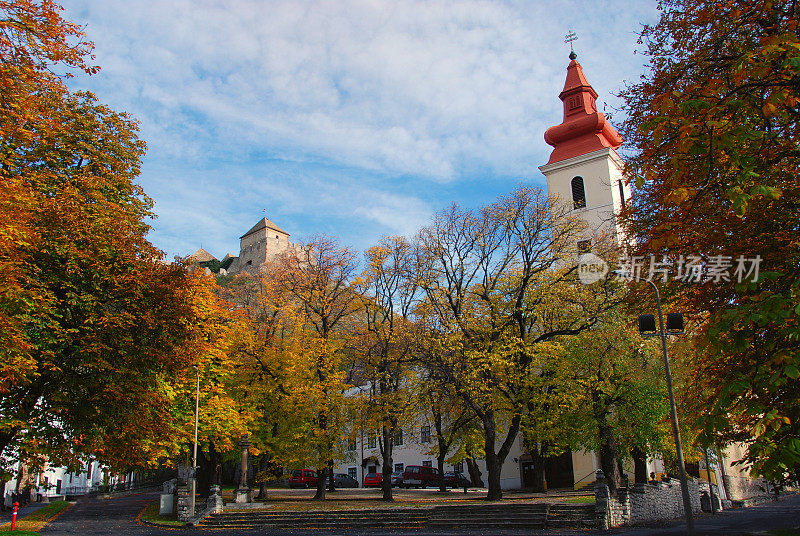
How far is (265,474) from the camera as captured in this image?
3009 centimetres

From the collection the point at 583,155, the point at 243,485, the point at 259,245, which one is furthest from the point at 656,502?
→ the point at 259,245

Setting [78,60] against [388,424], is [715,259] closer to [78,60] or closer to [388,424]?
[78,60]

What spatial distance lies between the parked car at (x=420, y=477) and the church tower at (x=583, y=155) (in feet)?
76.7

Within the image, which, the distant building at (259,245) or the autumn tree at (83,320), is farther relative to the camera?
the distant building at (259,245)

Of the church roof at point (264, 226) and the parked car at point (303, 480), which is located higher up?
the church roof at point (264, 226)

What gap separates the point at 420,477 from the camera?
43.3m

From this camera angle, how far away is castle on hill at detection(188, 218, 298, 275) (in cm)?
11003

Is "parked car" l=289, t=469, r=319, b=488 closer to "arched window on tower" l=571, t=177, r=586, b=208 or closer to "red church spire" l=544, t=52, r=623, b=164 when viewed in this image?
"arched window on tower" l=571, t=177, r=586, b=208

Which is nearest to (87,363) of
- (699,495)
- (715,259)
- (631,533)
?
(715,259)

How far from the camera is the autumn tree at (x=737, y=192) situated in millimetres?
6129

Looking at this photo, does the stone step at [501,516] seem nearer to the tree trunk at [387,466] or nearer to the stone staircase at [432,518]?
the stone staircase at [432,518]

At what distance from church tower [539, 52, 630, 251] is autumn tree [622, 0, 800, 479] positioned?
37.3 m

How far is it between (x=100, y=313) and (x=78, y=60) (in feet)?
24.1

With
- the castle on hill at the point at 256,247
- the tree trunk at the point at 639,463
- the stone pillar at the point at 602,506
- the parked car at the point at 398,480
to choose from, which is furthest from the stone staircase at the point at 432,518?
the castle on hill at the point at 256,247
